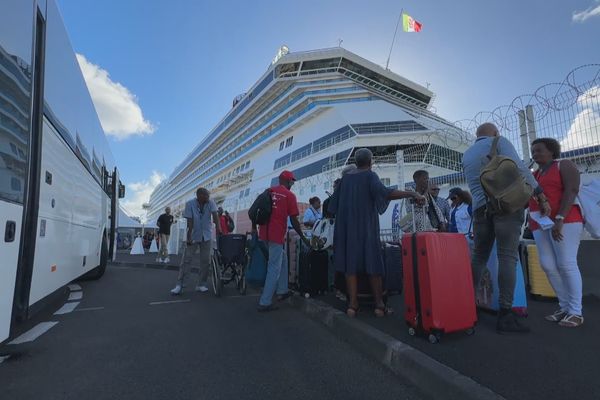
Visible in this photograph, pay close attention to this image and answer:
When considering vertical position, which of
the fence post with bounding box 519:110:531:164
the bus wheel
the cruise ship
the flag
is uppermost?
the flag

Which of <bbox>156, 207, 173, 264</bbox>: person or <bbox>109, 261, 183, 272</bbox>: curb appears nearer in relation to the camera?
<bbox>109, 261, 183, 272</bbox>: curb

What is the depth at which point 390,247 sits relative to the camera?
13.4 ft

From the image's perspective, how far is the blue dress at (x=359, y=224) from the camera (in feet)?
10.1

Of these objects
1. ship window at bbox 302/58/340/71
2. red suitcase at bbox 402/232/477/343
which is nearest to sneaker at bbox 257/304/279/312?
red suitcase at bbox 402/232/477/343

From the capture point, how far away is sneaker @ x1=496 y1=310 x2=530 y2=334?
252 centimetres

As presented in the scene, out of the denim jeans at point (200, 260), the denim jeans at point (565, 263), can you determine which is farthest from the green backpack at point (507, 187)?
the denim jeans at point (200, 260)

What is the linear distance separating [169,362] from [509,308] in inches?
102

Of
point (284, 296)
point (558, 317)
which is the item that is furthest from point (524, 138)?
point (284, 296)

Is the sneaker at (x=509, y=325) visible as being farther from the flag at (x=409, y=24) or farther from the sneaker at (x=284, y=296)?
the flag at (x=409, y=24)

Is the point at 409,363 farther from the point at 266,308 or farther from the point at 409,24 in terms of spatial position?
the point at 409,24

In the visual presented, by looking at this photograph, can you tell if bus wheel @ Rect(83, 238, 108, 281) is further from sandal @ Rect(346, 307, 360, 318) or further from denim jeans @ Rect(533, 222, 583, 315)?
denim jeans @ Rect(533, 222, 583, 315)

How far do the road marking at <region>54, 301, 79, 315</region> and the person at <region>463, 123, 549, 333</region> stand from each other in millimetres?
4556

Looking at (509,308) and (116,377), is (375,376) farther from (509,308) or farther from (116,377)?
(116,377)

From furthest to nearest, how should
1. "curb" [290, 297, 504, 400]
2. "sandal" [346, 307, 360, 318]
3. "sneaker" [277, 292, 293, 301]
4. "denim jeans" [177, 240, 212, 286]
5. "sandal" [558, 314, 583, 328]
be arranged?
"denim jeans" [177, 240, 212, 286], "sneaker" [277, 292, 293, 301], "sandal" [346, 307, 360, 318], "sandal" [558, 314, 583, 328], "curb" [290, 297, 504, 400]
